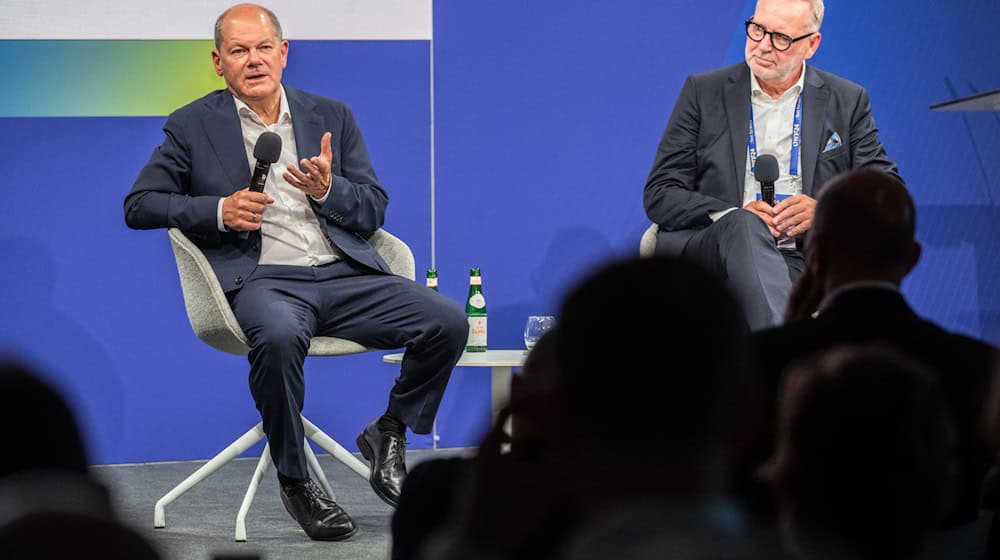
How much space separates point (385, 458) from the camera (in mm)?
3504

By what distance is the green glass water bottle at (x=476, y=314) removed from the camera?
4258 millimetres

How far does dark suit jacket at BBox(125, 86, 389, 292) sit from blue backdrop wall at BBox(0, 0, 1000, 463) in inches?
33.7

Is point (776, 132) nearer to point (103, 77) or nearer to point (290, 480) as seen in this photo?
point (290, 480)

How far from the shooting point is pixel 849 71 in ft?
16.8

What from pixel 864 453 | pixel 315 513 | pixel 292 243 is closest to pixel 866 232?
pixel 864 453

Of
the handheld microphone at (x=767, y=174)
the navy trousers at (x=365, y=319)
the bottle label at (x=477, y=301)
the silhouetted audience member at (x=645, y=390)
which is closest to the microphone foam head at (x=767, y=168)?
the handheld microphone at (x=767, y=174)

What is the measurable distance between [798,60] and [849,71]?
3.48ft

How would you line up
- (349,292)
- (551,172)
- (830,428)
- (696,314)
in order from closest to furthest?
(696,314)
(830,428)
(349,292)
(551,172)

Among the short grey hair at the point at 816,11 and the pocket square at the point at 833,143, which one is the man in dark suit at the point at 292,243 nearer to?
the pocket square at the point at 833,143

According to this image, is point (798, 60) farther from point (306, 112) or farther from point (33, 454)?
point (33, 454)

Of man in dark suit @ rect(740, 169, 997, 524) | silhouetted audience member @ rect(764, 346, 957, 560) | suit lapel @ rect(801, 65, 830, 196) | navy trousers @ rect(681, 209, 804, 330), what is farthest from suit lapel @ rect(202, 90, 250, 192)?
silhouetted audience member @ rect(764, 346, 957, 560)

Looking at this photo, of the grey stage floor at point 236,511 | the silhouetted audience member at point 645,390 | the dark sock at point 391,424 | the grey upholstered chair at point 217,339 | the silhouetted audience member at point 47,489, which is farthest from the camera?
the dark sock at point 391,424

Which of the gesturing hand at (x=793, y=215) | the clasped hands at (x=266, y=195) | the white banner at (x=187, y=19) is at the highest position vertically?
the white banner at (x=187, y=19)

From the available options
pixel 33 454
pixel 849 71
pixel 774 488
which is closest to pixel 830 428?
pixel 774 488
